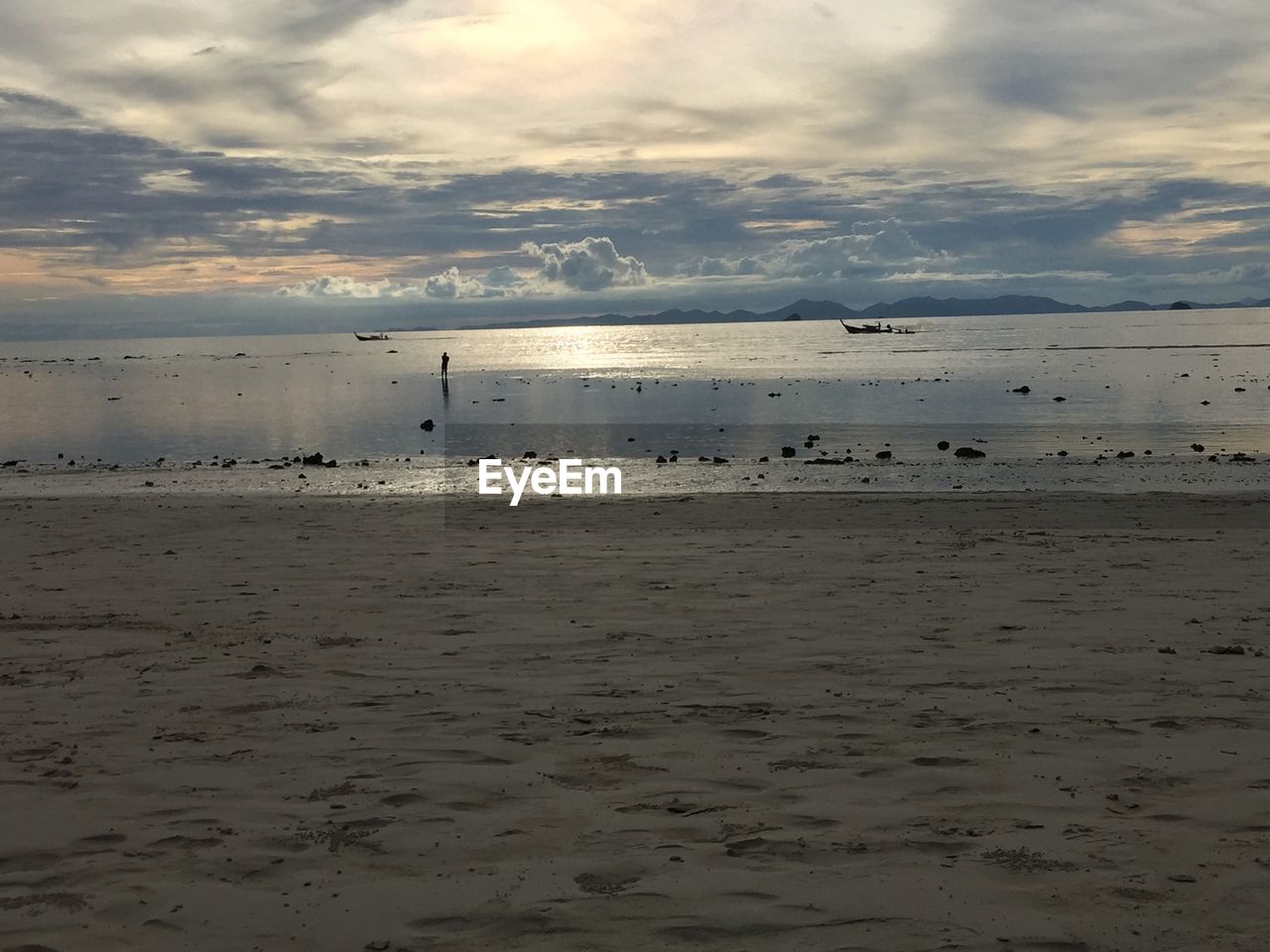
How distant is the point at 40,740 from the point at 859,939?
5769 mm

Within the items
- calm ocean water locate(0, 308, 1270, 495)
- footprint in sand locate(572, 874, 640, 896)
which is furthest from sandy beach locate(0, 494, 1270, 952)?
calm ocean water locate(0, 308, 1270, 495)

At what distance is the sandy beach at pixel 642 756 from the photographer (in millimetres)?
4910

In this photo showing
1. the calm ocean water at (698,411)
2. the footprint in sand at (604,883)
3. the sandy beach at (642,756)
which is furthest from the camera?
the calm ocean water at (698,411)

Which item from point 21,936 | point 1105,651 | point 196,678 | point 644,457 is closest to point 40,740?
point 196,678

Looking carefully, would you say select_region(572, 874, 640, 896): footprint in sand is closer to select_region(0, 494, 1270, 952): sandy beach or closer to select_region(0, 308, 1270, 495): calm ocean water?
select_region(0, 494, 1270, 952): sandy beach

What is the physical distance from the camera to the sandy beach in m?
4.91

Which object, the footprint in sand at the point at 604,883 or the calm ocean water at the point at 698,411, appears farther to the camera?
the calm ocean water at the point at 698,411

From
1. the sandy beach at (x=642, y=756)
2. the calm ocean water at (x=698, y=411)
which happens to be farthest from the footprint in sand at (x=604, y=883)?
the calm ocean water at (x=698, y=411)

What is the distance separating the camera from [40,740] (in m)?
7.23

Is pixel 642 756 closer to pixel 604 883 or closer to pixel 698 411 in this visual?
pixel 604 883

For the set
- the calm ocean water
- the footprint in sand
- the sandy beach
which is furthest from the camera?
the calm ocean water

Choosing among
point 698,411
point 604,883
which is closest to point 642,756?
point 604,883

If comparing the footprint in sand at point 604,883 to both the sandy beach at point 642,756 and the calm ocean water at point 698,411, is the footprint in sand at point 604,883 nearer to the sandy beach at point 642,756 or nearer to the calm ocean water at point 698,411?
the sandy beach at point 642,756

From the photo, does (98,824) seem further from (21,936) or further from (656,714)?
(656,714)
